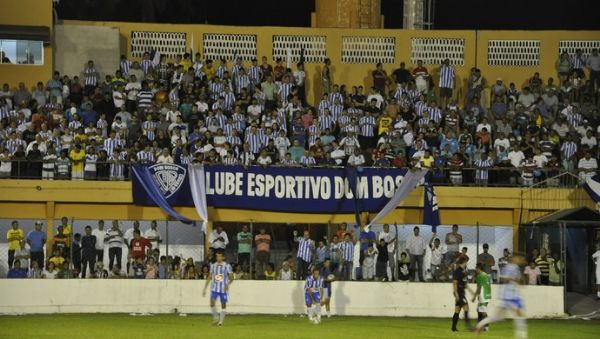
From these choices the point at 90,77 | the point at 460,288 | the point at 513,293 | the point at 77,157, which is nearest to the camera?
the point at 513,293

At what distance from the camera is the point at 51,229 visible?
42.7 metres

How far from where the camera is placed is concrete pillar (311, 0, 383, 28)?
2076 inches

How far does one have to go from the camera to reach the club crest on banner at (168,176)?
4106 cm

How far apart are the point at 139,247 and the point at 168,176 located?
234 cm

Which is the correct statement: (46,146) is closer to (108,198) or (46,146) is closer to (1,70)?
(108,198)

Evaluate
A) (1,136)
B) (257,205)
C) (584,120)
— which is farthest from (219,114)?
(584,120)

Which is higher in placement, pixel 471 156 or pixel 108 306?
pixel 471 156

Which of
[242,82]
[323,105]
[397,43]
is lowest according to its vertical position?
[323,105]

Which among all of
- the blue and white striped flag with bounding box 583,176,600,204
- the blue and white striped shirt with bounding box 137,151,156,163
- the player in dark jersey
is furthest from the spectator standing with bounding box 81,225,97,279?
the blue and white striped flag with bounding box 583,176,600,204

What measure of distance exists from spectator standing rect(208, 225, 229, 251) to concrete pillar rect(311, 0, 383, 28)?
14.1 meters

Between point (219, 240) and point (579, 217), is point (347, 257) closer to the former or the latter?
Answer: point (219, 240)

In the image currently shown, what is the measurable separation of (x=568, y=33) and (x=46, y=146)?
20.1 meters

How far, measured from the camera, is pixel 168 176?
41.1m

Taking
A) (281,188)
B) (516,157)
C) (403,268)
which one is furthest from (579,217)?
(281,188)
